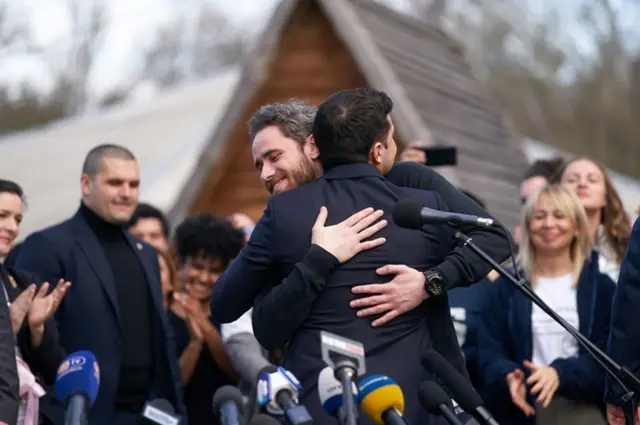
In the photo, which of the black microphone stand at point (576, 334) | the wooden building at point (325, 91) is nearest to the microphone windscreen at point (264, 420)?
the black microphone stand at point (576, 334)

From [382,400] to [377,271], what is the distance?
0.61 meters

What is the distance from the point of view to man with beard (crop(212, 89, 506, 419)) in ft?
14.4

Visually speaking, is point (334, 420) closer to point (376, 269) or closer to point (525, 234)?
point (376, 269)

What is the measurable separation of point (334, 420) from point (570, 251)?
8.78 feet

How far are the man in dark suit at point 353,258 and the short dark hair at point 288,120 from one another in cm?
26

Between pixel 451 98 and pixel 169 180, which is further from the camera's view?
pixel 169 180

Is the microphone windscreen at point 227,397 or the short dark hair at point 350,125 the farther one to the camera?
the microphone windscreen at point 227,397

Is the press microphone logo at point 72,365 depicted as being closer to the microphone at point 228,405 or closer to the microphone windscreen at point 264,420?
the microphone at point 228,405

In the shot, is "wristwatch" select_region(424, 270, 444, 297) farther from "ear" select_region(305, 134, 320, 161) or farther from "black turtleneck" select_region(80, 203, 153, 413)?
"black turtleneck" select_region(80, 203, 153, 413)

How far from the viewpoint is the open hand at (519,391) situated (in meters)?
6.31

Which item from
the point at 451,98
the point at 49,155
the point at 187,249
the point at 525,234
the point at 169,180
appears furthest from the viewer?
the point at 49,155

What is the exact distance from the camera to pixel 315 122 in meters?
4.57

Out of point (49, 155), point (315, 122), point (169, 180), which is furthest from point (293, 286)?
point (49, 155)

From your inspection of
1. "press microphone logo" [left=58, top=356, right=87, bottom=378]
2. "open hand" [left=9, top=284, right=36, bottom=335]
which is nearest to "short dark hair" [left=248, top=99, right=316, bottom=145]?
"press microphone logo" [left=58, top=356, right=87, bottom=378]
